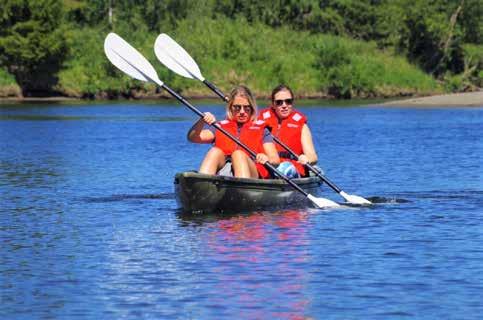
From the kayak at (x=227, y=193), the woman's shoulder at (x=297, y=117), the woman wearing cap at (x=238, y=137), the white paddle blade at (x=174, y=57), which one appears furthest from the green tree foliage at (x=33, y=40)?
the woman wearing cap at (x=238, y=137)

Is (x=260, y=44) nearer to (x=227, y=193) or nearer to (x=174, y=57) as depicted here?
(x=174, y=57)

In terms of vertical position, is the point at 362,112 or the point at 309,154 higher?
the point at 309,154

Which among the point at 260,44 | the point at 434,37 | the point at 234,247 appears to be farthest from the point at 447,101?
the point at 234,247

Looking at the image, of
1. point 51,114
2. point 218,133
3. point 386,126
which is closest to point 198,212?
point 218,133

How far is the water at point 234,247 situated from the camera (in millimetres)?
11547

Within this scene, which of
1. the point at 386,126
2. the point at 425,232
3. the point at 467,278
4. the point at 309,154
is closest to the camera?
the point at 467,278

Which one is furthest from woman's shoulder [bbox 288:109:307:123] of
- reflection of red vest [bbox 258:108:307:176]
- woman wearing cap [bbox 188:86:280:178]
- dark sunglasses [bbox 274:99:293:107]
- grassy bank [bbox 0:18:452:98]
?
grassy bank [bbox 0:18:452:98]

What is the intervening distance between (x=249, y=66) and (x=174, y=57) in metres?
57.8

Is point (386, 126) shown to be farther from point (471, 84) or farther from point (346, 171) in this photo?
point (471, 84)

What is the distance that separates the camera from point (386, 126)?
47.4 m

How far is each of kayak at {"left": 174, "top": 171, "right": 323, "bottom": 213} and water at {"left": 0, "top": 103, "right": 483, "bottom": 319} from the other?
0.24 metres

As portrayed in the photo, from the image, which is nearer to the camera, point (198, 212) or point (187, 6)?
point (198, 212)

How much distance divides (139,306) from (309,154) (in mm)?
8348

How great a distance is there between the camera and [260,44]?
8081 cm
